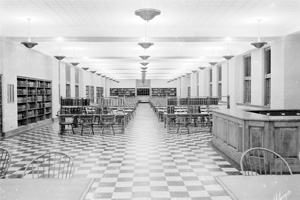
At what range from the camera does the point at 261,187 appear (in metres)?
2.37

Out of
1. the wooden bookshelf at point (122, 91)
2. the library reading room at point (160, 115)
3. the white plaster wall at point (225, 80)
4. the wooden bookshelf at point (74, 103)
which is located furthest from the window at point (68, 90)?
the wooden bookshelf at point (122, 91)

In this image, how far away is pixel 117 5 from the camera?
706 cm

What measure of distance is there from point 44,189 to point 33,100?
11078 millimetres

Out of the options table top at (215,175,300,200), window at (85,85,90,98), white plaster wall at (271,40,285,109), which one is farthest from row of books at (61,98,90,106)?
window at (85,85,90,98)

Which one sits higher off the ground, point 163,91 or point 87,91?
point 163,91

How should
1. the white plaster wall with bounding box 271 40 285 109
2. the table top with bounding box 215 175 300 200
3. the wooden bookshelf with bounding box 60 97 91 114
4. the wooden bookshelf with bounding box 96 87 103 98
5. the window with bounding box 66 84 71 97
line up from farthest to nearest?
1. the wooden bookshelf with bounding box 96 87 103 98
2. the window with bounding box 66 84 71 97
3. the wooden bookshelf with bounding box 60 97 91 114
4. the white plaster wall with bounding box 271 40 285 109
5. the table top with bounding box 215 175 300 200

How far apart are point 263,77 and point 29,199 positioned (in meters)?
12.1

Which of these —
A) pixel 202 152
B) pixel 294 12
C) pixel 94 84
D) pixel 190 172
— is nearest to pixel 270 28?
pixel 294 12

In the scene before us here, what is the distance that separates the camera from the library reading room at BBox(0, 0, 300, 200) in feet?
13.2

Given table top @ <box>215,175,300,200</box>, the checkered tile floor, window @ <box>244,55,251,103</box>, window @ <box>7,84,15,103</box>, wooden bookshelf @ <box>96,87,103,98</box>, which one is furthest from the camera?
wooden bookshelf @ <box>96,87,103,98</box>

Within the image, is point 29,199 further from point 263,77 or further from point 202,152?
point 263,77

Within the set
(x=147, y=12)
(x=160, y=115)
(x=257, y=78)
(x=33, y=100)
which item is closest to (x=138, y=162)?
(x=147, y=12)

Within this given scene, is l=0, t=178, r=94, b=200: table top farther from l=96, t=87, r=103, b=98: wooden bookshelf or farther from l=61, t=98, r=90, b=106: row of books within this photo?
l=96, t=87, r=103, b=98: wooden bookshelf

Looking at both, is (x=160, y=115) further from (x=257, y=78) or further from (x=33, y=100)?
(x=33, y=100)
